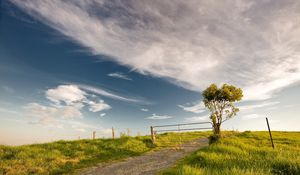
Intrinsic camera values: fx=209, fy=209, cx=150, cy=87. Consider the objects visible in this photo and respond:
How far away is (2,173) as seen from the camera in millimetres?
12016

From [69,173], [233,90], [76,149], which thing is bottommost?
[69,173]

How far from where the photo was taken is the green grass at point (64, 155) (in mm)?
12992

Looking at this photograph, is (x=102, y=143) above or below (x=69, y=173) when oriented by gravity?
above

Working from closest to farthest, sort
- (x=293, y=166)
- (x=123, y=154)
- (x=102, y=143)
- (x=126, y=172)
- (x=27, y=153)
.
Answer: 1. (x=293, y=166)
2. (x=126, y=172)
3. (x=27, y=153)
4. (x=123, y=154)
5. (x=102, y=143)

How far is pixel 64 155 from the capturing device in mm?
16375

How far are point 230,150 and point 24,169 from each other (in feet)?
40.6

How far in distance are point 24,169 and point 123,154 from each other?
7443mm

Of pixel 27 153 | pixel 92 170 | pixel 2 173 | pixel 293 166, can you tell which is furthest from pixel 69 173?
pixel 293 166

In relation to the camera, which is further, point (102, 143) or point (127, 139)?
point (127, 139)

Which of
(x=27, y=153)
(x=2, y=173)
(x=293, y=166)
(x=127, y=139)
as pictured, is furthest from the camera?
(x=127, y=139)

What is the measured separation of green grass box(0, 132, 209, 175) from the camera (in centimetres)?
1299

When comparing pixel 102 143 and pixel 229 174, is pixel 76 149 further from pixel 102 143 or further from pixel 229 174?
pixel 229 174

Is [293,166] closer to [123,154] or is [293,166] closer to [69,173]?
[69,173]

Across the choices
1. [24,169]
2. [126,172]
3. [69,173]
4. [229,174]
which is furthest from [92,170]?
[229,174]
